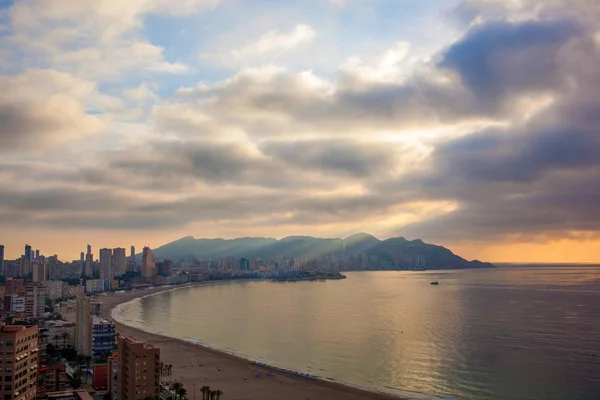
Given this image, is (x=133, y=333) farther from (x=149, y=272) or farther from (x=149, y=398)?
(x=149, y=272)

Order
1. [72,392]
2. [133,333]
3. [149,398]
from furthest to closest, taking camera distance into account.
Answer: [133,333] → [72,392] → [149,398]

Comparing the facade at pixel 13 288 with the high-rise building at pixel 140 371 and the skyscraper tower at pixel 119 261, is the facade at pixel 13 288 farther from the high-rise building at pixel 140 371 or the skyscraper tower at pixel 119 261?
the skyscraper tower at pixel 119 261

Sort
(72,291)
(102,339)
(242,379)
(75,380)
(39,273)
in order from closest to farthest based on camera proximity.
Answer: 1. (75,380)
2. (242,379)
3. (102,339)
4. (72,291)
5. (39,273)

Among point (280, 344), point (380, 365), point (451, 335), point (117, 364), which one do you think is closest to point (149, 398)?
point (117, 364)

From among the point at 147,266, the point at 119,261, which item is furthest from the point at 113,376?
the point at 147,266

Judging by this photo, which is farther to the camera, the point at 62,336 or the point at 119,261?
the point at 119,261

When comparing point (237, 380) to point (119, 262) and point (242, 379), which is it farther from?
point (119, 262)

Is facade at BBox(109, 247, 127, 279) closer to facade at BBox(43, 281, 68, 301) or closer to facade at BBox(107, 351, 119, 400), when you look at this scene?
facade at BBox(43, 281, 68, 301)
